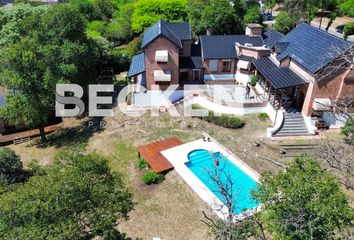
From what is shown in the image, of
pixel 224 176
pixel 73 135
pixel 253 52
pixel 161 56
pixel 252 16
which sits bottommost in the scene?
pixel 73 135

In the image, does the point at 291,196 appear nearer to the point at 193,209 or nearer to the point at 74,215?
the point at 74,215

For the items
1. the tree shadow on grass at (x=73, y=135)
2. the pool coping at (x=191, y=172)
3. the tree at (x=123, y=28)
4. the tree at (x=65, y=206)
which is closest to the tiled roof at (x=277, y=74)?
the pool coping at (x=191, y=172)

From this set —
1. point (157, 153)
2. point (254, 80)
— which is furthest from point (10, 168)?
point (254, 80)

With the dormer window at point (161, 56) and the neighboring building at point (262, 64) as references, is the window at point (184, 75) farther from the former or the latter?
the dormer window at point (161, 56)

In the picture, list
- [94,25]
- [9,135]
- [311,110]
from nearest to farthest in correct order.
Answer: [311,110] → [9,135] → [94,25]

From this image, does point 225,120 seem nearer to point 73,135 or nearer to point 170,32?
point 170,32

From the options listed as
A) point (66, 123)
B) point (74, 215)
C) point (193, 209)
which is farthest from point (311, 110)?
point (66, 123)
